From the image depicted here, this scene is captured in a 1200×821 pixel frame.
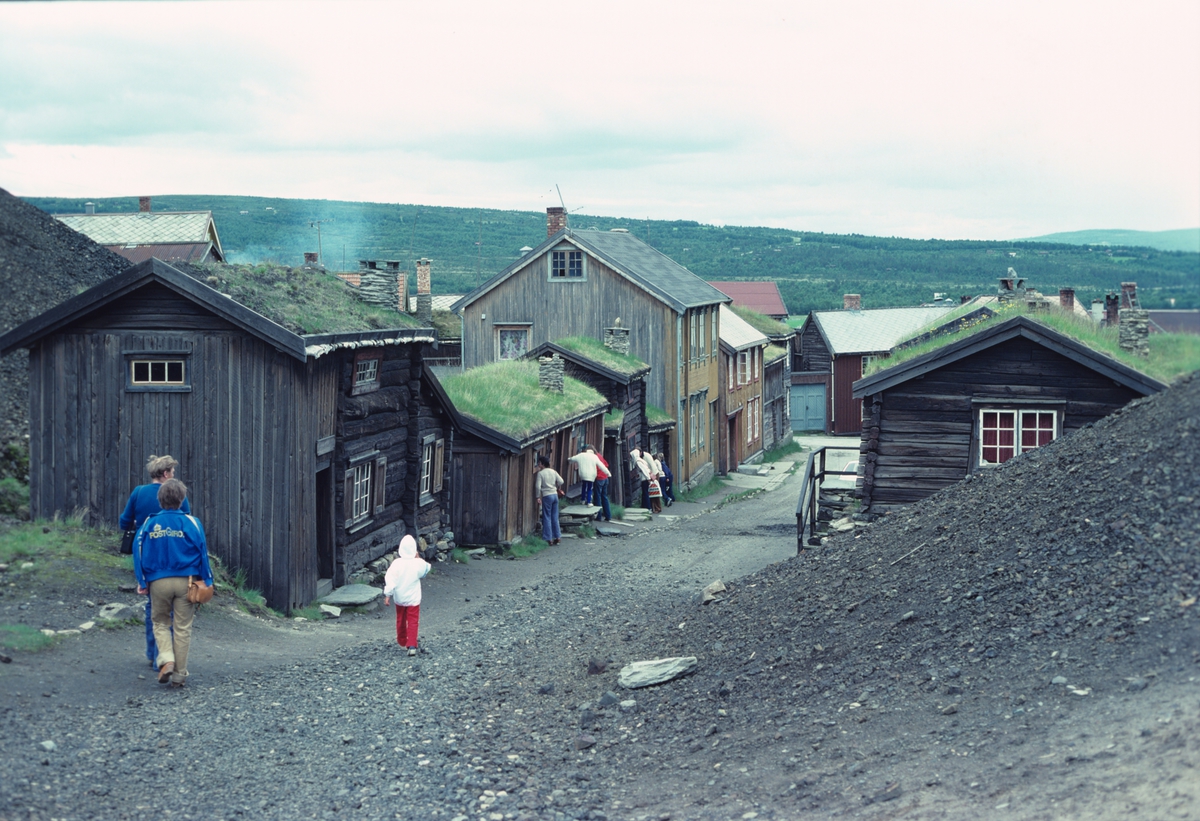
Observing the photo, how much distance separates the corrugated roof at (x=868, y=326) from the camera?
2058 inches

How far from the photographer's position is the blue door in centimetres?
5556

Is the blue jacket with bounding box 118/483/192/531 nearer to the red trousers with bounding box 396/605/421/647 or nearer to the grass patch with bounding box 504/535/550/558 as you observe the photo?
the red trousers with bounding box 396/605/421/647

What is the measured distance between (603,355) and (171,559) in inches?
913

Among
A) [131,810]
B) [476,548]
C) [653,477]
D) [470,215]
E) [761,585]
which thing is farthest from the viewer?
[470,215]

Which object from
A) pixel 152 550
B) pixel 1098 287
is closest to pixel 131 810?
pixel 152 550

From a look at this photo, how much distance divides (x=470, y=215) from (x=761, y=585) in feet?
395

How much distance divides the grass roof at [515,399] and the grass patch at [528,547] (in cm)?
224

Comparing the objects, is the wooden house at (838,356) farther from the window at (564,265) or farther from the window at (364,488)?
the window at (364,488)

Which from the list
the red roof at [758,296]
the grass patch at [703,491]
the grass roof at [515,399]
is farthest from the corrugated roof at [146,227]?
the red roof at [758,296]

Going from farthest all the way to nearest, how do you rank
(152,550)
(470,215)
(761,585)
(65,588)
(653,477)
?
(470,215) → (653,477) → (761,585) → (65,588) → (152,550)

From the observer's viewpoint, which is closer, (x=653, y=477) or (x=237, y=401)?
(x=237, y=401)

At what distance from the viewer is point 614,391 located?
102ft

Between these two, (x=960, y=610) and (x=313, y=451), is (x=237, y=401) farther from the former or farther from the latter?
(x=960, y=610)

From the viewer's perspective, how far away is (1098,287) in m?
55.2
